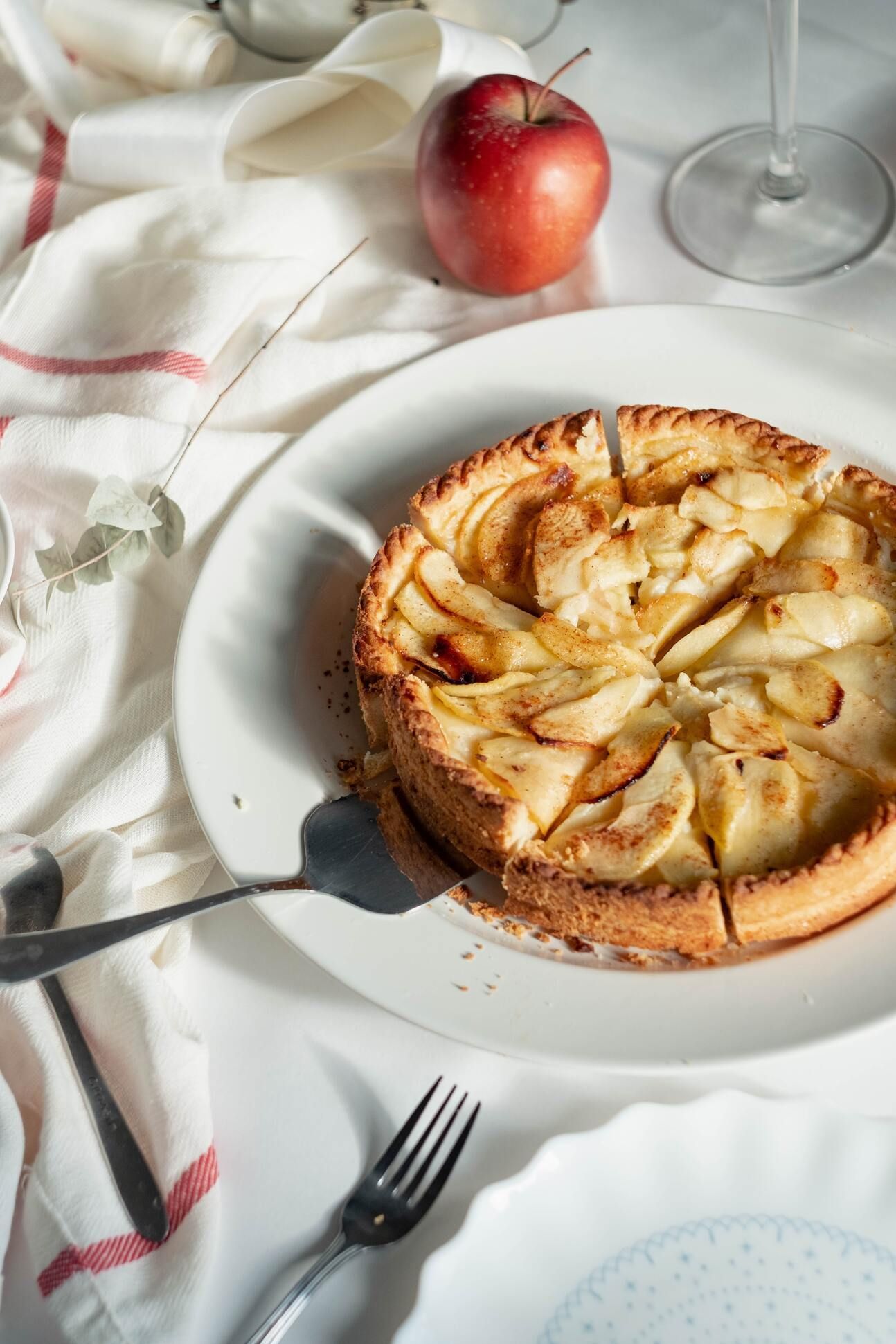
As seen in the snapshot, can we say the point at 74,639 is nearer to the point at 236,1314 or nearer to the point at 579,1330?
the point at 236,1314

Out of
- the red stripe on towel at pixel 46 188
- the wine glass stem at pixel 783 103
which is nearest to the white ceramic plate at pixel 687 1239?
the wine glass stem at pixel 783 103

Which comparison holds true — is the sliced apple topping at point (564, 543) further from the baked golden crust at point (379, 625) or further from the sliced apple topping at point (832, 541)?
the sliced apple topping at point (832, 541)

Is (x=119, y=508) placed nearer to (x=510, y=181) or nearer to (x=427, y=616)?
(x=427, y=616)

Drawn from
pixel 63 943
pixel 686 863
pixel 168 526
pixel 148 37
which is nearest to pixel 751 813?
pixel 686 863

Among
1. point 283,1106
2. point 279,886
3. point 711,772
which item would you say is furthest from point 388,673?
point 283,1106

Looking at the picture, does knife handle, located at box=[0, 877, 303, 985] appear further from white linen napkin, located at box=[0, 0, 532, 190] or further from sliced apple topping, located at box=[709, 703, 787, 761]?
white linen napkin, located at box=[0, 0, 532, 190]

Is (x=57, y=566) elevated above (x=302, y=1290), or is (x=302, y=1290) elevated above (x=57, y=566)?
(x=57, y=566)

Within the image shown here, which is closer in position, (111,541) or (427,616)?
(427,616)
